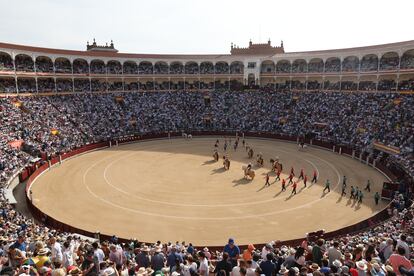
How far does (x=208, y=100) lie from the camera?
61000 millimetres

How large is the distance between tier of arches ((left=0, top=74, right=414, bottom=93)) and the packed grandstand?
0.18 metres

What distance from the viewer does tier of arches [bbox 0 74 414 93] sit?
47469mm

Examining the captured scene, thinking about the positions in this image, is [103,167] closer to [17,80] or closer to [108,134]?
[108,134]

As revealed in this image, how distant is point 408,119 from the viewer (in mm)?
35938

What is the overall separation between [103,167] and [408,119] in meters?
34.2

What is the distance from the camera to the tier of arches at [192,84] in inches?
1869

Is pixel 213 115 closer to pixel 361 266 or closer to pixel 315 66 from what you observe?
pixel 315 66

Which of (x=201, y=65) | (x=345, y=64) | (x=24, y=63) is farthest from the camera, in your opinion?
(x=201, y=65)

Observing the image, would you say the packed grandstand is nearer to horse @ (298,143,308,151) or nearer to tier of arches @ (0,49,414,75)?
tier of arches @ (0,49,414,75)

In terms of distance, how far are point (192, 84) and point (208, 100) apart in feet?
26.4

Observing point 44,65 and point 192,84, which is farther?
point 192,84

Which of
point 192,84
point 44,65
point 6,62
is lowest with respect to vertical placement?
point 192,84

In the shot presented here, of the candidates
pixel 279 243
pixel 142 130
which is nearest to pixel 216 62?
pixel 142 130

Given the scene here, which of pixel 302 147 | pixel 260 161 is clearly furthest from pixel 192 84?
pixel 260 161
